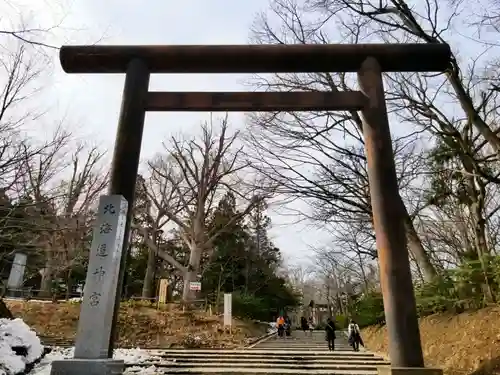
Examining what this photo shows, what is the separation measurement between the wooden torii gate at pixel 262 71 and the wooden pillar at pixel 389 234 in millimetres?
17

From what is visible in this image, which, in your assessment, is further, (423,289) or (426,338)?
(423,289)

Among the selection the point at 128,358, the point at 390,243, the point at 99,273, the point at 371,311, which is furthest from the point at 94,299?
the point at 371,311

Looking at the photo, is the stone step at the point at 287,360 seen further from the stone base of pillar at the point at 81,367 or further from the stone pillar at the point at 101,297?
the stone base of pillar at the point at 81,367

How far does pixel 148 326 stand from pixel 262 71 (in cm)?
1529

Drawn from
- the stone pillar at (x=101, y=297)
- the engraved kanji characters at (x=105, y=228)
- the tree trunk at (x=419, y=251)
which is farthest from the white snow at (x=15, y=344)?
the tree trunk at (x=419, y=251)

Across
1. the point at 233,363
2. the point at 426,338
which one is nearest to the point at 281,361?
the point at 233,363

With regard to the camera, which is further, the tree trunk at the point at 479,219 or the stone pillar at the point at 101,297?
the tree trunk at the point at 479,219

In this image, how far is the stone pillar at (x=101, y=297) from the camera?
4.89 m

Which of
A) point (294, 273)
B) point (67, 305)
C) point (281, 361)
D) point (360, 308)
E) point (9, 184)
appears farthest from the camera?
point (294, 273)

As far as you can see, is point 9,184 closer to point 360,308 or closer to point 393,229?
point 393,229

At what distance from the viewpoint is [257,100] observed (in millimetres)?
6977

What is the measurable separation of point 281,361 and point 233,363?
120 centimetres

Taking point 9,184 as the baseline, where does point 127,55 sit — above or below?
above

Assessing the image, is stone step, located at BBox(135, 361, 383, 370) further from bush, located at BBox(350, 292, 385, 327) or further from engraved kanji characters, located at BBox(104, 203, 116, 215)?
bush, located at BBox(350, 292, 385, 327)
